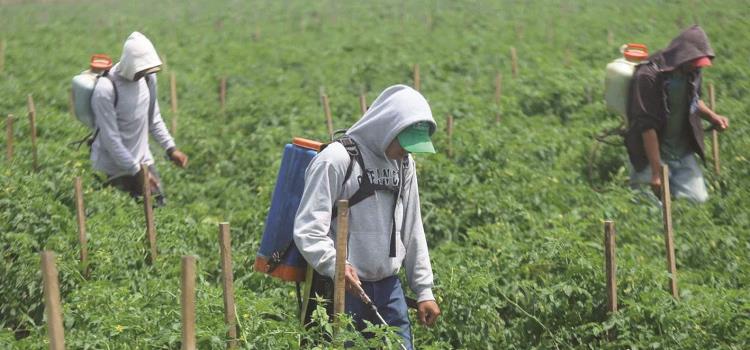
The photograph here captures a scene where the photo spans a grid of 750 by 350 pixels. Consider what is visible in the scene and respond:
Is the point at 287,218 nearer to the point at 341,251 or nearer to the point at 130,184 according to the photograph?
the point at 341,251

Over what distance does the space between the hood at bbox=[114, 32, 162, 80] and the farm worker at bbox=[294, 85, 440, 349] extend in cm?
332

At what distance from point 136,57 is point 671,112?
451cm

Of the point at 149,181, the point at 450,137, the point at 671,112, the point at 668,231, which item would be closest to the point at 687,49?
the point at 671,112

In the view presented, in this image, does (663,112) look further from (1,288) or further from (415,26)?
(415,26)

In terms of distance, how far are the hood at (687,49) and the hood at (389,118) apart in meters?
3.73

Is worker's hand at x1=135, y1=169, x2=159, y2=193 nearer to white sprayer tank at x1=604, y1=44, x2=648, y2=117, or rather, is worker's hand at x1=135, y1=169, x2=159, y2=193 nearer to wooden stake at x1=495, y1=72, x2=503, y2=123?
white sprayer tank at x1=604, y1=44, x2=648, y2=117

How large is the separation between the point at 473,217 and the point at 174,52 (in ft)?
41.7

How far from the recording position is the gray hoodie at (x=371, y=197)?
168 inches

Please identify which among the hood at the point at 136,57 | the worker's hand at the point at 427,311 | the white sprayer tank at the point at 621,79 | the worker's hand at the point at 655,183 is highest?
the hood at the point at 136,57

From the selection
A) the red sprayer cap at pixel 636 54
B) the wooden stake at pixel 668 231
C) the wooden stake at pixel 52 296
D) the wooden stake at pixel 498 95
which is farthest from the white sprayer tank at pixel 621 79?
the wooden stake at pixel 52 296

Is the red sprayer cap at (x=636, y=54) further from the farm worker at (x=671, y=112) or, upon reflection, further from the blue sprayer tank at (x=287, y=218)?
the blue sprayer tank at (x=287, y=218)

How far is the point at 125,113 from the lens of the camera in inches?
296

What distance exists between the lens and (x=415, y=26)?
2253cm

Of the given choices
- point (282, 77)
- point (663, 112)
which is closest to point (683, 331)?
point (663, 112)
